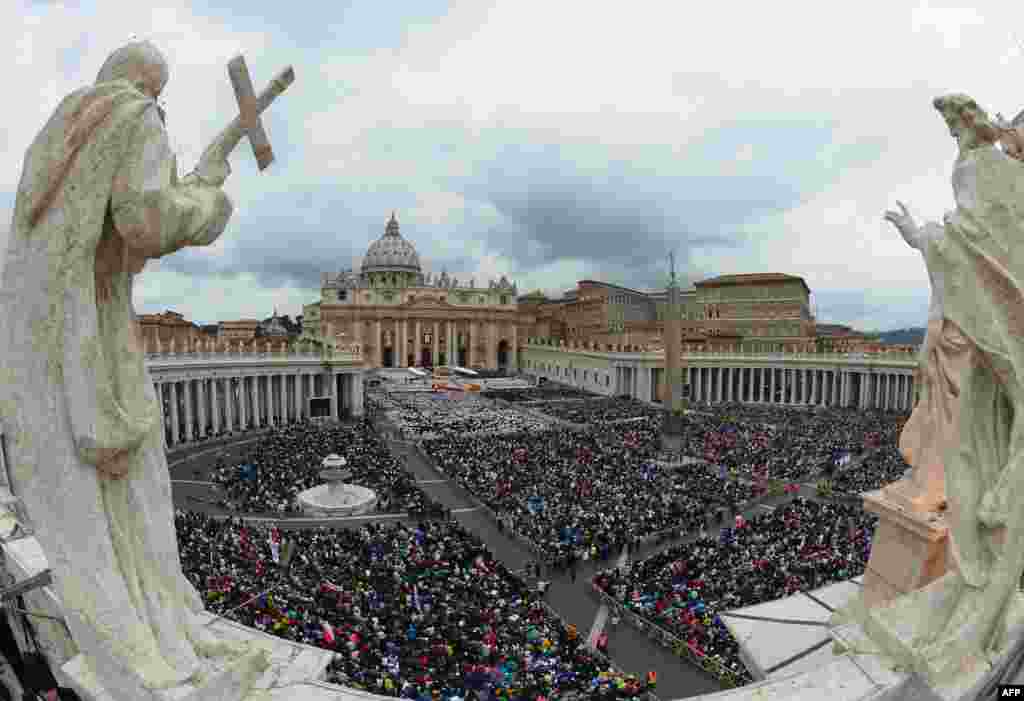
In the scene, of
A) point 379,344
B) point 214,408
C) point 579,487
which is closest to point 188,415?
point 214,408

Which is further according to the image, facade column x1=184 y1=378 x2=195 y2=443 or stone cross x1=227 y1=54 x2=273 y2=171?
facade column x1=184 y1=378 x2=195 y2=443

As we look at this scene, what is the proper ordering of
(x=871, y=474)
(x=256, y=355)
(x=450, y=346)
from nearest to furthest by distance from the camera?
(x=871, y=474) → (x=256, y=355) → (x=450, y=346)

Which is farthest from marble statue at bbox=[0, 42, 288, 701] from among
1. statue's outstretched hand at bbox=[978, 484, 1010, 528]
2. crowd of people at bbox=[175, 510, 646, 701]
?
statue's outstretched hand at bbox=[978, 484, 1010, 528]

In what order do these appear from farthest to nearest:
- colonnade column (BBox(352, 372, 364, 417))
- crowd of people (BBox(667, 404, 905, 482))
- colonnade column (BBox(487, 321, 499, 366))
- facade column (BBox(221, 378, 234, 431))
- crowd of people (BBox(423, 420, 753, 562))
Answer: colonnade column (BBox(487, 321, 499, 366)), colonnade column (BBox(352, 372, 364, 417)), facade column (BBox(221, 378, 234, 431)), crowd of people (BBox(667, 404, 905, 482)), crowd of people (BBox(423, 420, 753, 562))

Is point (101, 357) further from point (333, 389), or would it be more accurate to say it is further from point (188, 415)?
point (333, 389)

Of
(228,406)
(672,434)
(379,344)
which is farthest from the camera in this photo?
(379,344)

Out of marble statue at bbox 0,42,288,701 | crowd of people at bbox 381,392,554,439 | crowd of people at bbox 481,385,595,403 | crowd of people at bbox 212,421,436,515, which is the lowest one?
crowd of people at bbox 481,385,595,403

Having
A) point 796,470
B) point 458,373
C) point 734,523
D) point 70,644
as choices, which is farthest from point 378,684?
point 458,373

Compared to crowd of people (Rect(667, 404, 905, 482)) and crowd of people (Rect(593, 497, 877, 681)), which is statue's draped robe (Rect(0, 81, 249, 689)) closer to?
crowd of people (Rect(593, 497, 877, 681))
